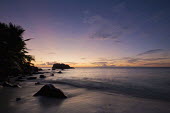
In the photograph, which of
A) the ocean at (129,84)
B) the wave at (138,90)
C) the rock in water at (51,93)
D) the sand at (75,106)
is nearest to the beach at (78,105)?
the sand at (75,106)

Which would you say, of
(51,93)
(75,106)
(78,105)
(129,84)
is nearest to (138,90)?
(129,84)

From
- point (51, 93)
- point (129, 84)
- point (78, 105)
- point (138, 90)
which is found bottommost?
point (129, 84)

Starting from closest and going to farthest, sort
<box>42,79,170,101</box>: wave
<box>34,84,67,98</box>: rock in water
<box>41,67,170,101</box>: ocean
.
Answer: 1. <box>34,84,67,98</box>: rock in water
2. <box>42,79,170,101</box>: wave
3. <box>41,67,170,101</box>: ocean

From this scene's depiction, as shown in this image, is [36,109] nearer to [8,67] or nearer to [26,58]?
[8,67]

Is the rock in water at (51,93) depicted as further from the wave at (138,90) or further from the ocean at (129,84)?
the wave at (138,90)

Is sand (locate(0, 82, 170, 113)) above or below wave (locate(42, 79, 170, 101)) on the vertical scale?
above

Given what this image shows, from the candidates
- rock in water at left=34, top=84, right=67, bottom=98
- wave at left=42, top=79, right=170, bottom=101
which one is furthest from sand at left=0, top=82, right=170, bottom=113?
wave at left=42, top=79, right=170, bottom=101

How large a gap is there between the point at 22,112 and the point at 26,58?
11925 mm

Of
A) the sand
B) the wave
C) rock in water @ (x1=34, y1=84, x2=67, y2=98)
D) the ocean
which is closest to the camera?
the sand

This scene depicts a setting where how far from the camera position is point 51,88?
7.42m

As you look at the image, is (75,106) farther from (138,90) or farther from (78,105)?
(138,90)

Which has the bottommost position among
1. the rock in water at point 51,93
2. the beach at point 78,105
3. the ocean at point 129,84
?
the ocean at point 129,84

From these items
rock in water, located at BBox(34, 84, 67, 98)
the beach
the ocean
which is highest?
rock in water, located at BBox(34, 84, 67, 98)

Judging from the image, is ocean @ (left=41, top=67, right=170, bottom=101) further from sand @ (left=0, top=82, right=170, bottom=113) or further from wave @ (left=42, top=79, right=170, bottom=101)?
sand @ (left=0, top=82, right=170, bottom=113)
